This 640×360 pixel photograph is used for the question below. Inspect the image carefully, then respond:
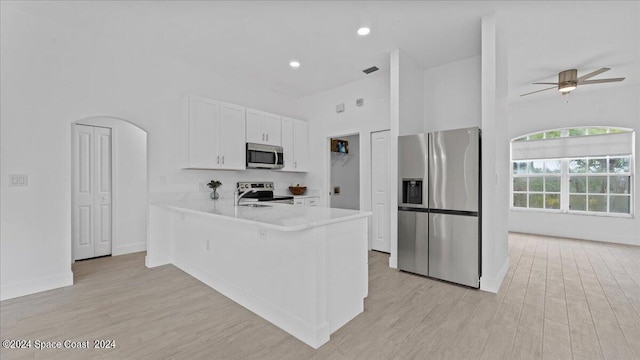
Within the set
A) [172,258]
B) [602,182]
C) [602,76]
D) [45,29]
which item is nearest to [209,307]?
[172,258]

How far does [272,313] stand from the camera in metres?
2.16

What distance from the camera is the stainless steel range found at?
4.59 metres

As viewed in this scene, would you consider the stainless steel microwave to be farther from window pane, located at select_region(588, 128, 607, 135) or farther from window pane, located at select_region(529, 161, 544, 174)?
window pane, located at select_region(588, 128, 607, 135)

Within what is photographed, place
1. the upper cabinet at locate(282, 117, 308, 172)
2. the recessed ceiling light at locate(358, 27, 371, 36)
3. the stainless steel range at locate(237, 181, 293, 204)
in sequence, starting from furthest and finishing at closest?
the upper cabinet at locate(282, 117, 308, 172) → the stainless steel range at locate(237, 181, 293, 204) → the recessed ceiling light at locate(358, 27, 371, 36)

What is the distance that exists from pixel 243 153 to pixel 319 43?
6.73 ft

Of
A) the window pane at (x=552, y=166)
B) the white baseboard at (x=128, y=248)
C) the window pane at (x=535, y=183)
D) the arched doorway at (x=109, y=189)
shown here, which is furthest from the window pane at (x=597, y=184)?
the white baseboard at (x=128, y=248)

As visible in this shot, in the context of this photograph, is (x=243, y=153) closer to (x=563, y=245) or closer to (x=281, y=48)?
(x=281, y=48)

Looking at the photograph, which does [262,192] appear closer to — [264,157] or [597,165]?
[264,157]

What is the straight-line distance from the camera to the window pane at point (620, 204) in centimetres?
495

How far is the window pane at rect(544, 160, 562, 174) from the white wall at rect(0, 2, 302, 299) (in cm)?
744

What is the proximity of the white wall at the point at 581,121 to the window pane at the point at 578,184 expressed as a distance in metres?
0.54

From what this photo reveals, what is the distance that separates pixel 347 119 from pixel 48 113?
12.8 feet

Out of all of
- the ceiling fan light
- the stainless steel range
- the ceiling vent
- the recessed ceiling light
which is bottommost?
the stainless steel range

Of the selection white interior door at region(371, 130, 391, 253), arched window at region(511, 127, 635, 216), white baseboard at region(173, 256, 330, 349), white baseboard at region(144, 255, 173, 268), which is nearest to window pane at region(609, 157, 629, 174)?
arched window at region(511, 127, 635, 216)
